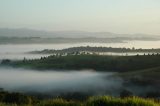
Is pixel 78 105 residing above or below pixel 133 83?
above

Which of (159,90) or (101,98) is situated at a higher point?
(101,98)

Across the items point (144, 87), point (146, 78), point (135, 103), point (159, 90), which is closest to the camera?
point (135, 103)

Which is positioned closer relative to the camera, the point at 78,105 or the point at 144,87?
the point at 78,105

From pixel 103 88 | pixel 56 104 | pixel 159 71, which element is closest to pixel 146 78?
pixel 159 71

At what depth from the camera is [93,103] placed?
23.0 metres

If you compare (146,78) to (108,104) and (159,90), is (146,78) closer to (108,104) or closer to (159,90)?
(159,90)

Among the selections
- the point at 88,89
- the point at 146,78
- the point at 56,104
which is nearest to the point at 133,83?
the point at 146,78

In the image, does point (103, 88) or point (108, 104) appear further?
point (103, 88)

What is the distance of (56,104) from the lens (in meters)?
24.3

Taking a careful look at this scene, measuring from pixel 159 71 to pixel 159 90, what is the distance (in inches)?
1050

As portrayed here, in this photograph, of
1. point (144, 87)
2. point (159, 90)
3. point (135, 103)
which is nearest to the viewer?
point (135, 103)

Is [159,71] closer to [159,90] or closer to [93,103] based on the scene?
[159,90]

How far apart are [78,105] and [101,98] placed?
4.06ft

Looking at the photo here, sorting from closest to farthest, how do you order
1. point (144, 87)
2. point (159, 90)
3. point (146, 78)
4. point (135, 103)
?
point (135, 103) → point (159, 90) → point (144, 87) → point (146, 78)
